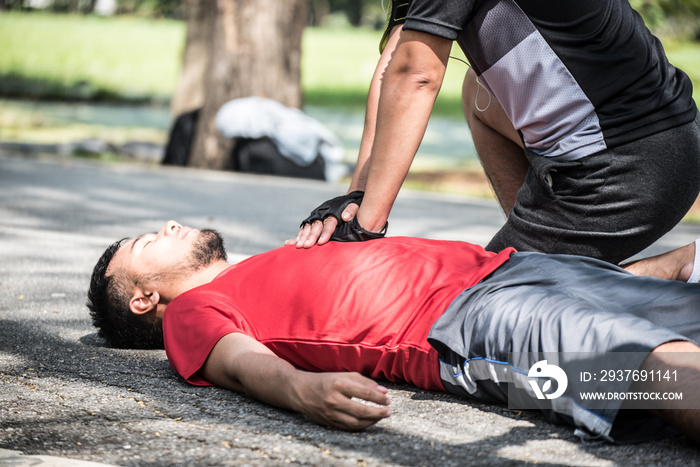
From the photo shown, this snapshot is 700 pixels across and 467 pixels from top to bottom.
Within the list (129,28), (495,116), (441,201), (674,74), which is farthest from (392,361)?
(129,28)

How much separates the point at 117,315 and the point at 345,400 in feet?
3.58

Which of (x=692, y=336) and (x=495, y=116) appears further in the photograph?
(x=495, y=116)

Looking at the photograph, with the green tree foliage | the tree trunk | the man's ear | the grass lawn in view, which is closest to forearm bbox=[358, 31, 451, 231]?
the man's ear

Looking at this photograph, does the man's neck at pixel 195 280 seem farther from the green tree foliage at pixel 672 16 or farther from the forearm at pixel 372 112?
the green tree foliage at pixel 672 16

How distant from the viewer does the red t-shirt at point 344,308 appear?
2.12 metres

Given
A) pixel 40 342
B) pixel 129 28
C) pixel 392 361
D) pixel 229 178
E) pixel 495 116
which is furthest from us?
pixel 129 28

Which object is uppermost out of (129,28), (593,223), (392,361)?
(129,28)

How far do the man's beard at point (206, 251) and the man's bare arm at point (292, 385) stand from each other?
20.3 inches

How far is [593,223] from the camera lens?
241cm

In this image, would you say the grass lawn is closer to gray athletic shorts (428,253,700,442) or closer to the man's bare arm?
gray athletic shorts (428,253,700,442)

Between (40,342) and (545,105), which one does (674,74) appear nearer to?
(545,105)

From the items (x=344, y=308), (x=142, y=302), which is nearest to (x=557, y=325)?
(x=344, y=308)

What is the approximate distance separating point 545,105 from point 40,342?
180 centimetres

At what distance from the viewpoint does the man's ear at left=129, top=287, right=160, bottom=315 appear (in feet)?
8.23
